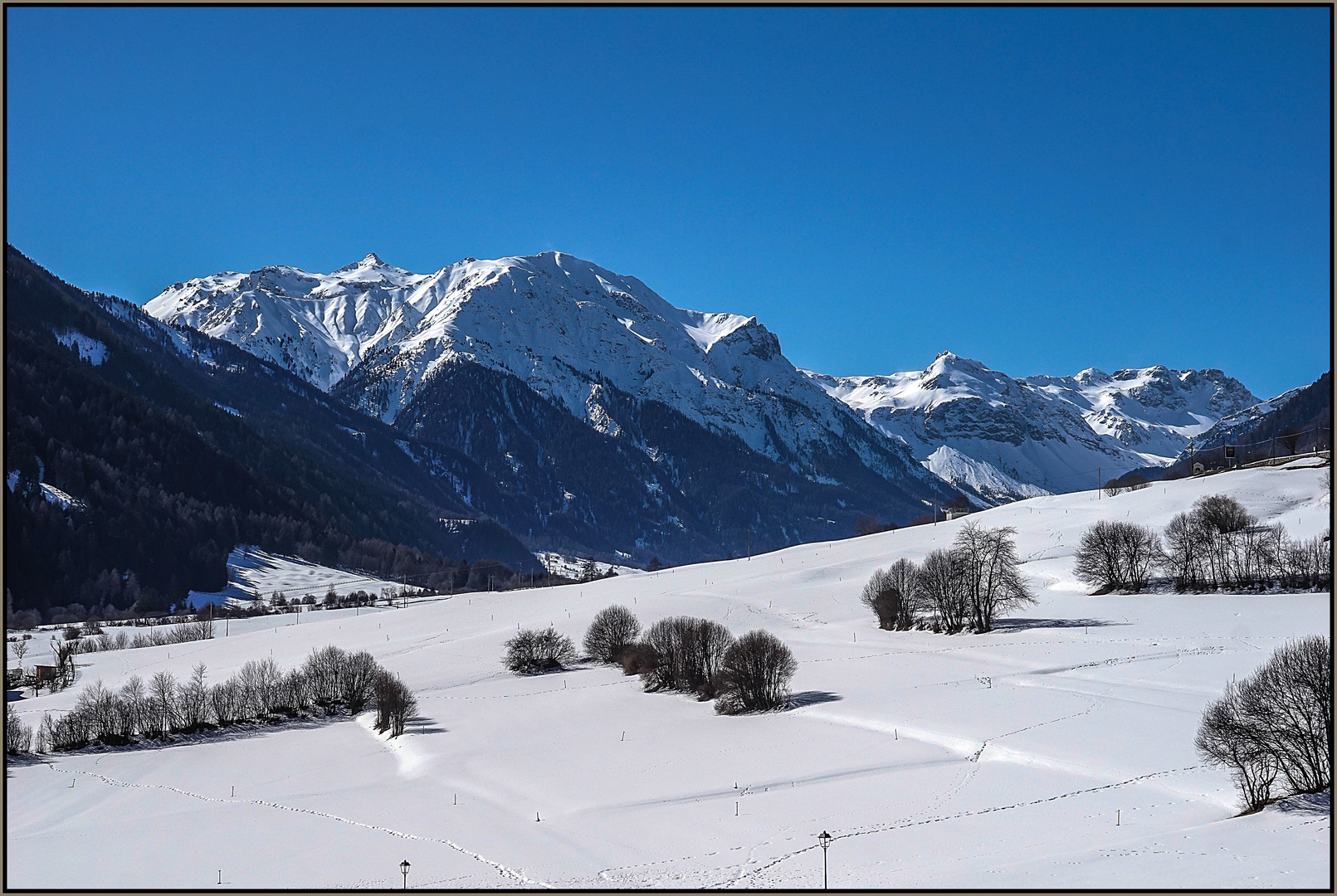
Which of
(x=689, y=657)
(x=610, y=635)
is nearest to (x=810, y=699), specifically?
(x=689, y=657)

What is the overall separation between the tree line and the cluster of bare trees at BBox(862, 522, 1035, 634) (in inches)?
725

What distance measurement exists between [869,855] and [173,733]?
6135cm

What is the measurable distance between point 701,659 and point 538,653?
20081 mm

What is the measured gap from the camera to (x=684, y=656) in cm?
8375

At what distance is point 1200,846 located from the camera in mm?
31078

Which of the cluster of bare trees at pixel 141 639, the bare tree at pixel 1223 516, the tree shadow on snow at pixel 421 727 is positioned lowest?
the tree shadow on snow at pixel 421 727

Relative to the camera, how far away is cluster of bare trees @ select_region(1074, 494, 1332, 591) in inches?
3688

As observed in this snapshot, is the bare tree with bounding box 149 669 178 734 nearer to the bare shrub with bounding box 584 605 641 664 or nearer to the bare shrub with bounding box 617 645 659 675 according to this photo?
the bare shrub with bounding box 617 645 659 675

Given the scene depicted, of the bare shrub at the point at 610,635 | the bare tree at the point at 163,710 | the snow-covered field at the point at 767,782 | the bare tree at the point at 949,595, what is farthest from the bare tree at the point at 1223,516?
the bare tree at the point at 163,710

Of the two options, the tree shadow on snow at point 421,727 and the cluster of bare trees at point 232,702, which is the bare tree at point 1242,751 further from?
the cluster of bare trees at point 232,702

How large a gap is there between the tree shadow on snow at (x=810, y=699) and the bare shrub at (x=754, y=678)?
2.56ft

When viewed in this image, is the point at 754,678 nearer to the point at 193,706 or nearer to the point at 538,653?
the point at 538,653

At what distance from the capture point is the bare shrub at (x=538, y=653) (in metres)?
94.7

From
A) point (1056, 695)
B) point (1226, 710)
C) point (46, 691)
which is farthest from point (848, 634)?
point (46, 691)
